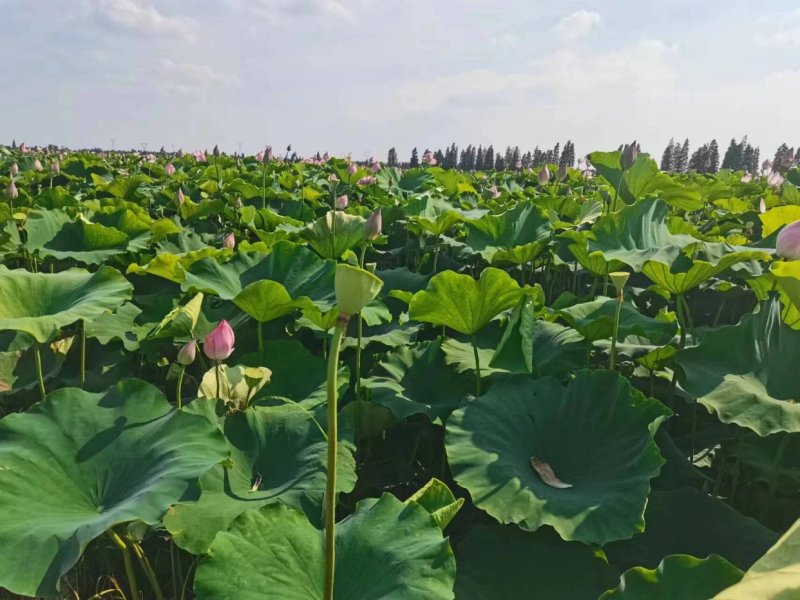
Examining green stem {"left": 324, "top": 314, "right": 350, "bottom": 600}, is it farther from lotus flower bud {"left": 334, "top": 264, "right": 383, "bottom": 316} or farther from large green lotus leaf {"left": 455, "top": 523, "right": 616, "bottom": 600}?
large green lotus leaf {"left": 455, "top": 523, "right": 616, "bottom": 600}

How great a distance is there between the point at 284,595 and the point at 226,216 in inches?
132

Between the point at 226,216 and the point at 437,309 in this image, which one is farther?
the point at 226,216

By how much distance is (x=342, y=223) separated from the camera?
2.44 m

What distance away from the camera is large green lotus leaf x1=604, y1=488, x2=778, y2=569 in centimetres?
129

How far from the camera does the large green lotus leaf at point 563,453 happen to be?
1191 millimetres

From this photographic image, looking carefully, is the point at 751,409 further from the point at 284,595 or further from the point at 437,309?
the point at 284,595

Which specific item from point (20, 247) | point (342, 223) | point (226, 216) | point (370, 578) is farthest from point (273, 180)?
point (370, 578)

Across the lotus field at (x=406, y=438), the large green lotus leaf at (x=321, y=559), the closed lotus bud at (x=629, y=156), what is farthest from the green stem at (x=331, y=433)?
the closed lotus bud at (x=629, y=156)

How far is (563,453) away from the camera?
144 centimetres

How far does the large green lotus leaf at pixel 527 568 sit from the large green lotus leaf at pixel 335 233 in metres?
1.37

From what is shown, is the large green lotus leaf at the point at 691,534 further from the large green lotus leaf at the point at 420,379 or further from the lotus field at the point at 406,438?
the large green lotus leaf at the point at 420,379

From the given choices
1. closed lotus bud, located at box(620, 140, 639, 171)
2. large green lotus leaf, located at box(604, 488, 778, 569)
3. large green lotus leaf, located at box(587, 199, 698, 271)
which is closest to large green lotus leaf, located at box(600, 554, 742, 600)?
large green lotus leaf, located at box(604, 488, 778, 569)

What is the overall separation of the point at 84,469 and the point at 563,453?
997 millimetres

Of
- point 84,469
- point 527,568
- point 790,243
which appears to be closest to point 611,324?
point 790,243
